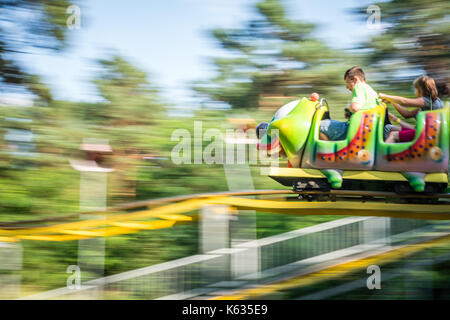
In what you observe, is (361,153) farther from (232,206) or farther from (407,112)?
(232,206)

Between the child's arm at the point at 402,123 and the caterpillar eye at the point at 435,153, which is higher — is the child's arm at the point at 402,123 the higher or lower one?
the higher one

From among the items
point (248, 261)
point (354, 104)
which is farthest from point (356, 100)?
point (248, 261)

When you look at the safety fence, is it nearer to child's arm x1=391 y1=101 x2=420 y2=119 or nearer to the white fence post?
the white fence post

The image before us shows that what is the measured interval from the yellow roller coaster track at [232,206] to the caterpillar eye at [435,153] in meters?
0.20

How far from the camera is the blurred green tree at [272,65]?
122 inches

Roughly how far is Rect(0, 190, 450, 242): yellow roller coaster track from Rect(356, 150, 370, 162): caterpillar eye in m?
0.18

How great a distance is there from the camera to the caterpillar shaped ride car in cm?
193

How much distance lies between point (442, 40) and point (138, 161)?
6.83 feet

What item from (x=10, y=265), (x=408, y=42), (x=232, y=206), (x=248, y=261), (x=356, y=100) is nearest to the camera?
(x=356, y=100)

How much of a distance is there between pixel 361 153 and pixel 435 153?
297mm

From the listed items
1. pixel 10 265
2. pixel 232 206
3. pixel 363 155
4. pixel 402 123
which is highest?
pixel 402 123

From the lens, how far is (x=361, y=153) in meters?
1.99

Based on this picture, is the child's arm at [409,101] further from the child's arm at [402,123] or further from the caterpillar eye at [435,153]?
the caterpillar eye at [435,153]

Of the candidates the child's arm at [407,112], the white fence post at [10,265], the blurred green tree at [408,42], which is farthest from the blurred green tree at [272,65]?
the white fence post at [10,265]
